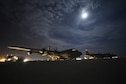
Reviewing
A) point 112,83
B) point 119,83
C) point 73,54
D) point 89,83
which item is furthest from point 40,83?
point 73,54

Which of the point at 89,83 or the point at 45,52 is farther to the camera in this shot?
the point at 45,52

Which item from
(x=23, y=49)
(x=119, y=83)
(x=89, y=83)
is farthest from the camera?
(x=23, y=49)

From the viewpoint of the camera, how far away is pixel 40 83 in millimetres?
3047

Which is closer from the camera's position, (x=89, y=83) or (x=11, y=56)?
(x=89, y=83)

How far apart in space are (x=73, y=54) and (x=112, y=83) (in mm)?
28433

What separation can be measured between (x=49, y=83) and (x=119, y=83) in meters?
2.28

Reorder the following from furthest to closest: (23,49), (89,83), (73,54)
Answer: (23,49), (73,54), (89,83)

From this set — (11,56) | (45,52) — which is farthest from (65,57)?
(11,56)

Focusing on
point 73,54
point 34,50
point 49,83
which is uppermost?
point 34,50

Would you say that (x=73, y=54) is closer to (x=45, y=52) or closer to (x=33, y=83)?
(x=45, y=52)

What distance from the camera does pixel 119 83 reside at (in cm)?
268

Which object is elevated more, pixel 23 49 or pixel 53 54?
pixel 23 49

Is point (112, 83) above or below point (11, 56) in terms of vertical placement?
below

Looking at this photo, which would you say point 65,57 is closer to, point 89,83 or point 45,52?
point 45,52
